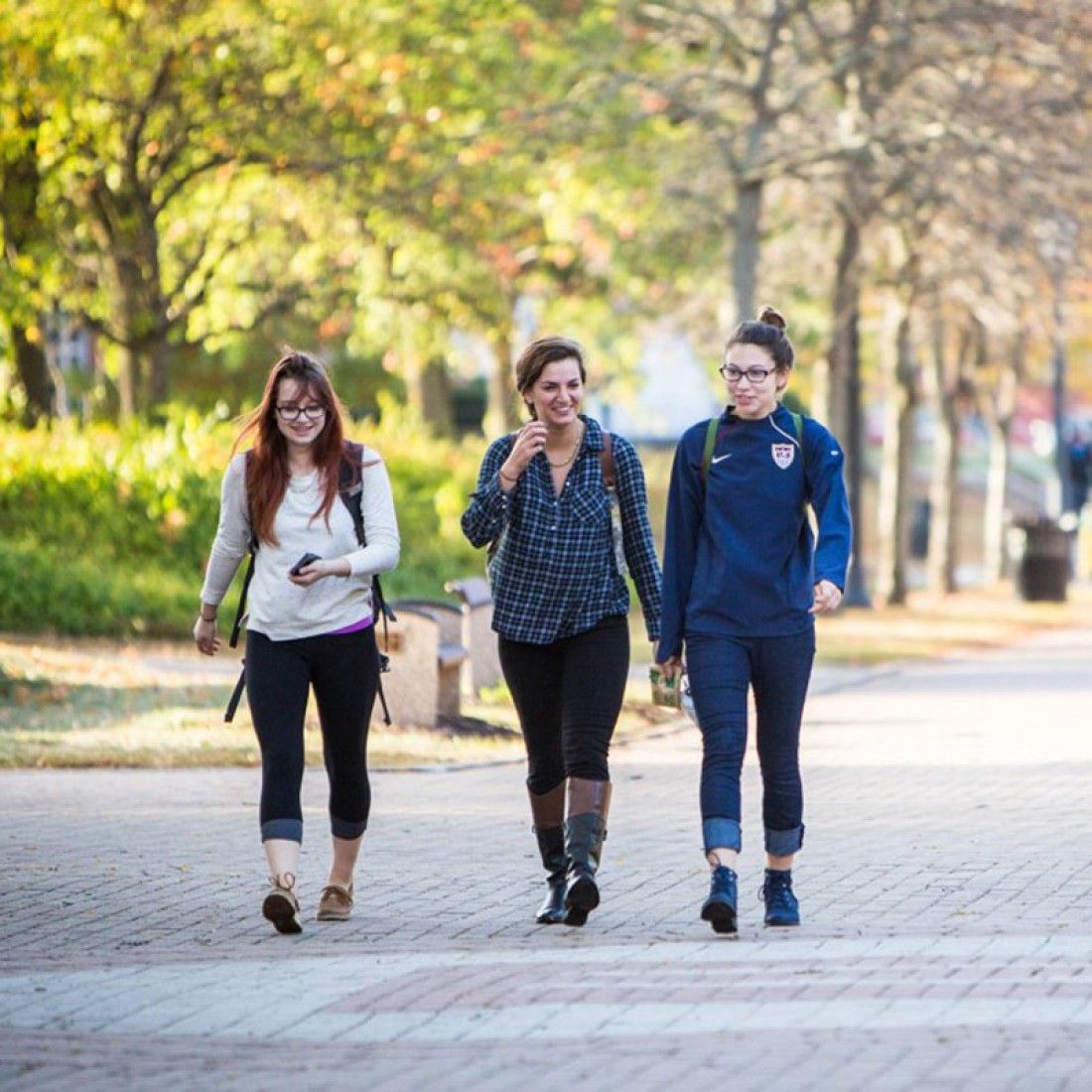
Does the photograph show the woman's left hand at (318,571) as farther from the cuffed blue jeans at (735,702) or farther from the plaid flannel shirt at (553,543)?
the cuffed blue jeans at (735,702)

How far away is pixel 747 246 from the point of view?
24.3 metres

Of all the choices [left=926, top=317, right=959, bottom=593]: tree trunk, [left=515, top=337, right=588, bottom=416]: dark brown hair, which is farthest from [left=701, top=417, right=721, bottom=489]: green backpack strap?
[left=926, top=317, right=959, bottom=593]: tree trunk

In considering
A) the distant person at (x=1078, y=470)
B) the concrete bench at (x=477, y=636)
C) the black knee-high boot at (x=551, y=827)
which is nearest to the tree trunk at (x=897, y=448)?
the distant person at (x=1078, y=470)

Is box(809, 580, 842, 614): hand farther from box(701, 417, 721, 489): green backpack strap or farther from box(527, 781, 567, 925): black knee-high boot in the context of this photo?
box(527, 781, 567, 925): black knee-high boot

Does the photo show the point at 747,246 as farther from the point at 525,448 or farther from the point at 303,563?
the point at 303,563

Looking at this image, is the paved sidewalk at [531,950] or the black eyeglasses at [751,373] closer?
the paved sidewalk at [531,950]

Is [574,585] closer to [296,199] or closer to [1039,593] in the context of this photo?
[296,199]

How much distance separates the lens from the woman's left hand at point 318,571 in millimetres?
7883

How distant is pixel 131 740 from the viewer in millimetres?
14562

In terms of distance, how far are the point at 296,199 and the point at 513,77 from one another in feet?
17.5

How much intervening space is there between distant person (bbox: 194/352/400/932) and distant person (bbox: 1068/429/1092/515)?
37.2 m

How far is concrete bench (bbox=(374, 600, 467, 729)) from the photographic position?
14.9 m

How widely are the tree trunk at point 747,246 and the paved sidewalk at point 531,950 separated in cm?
1171

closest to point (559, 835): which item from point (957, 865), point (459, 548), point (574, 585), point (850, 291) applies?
point (574, 585)
